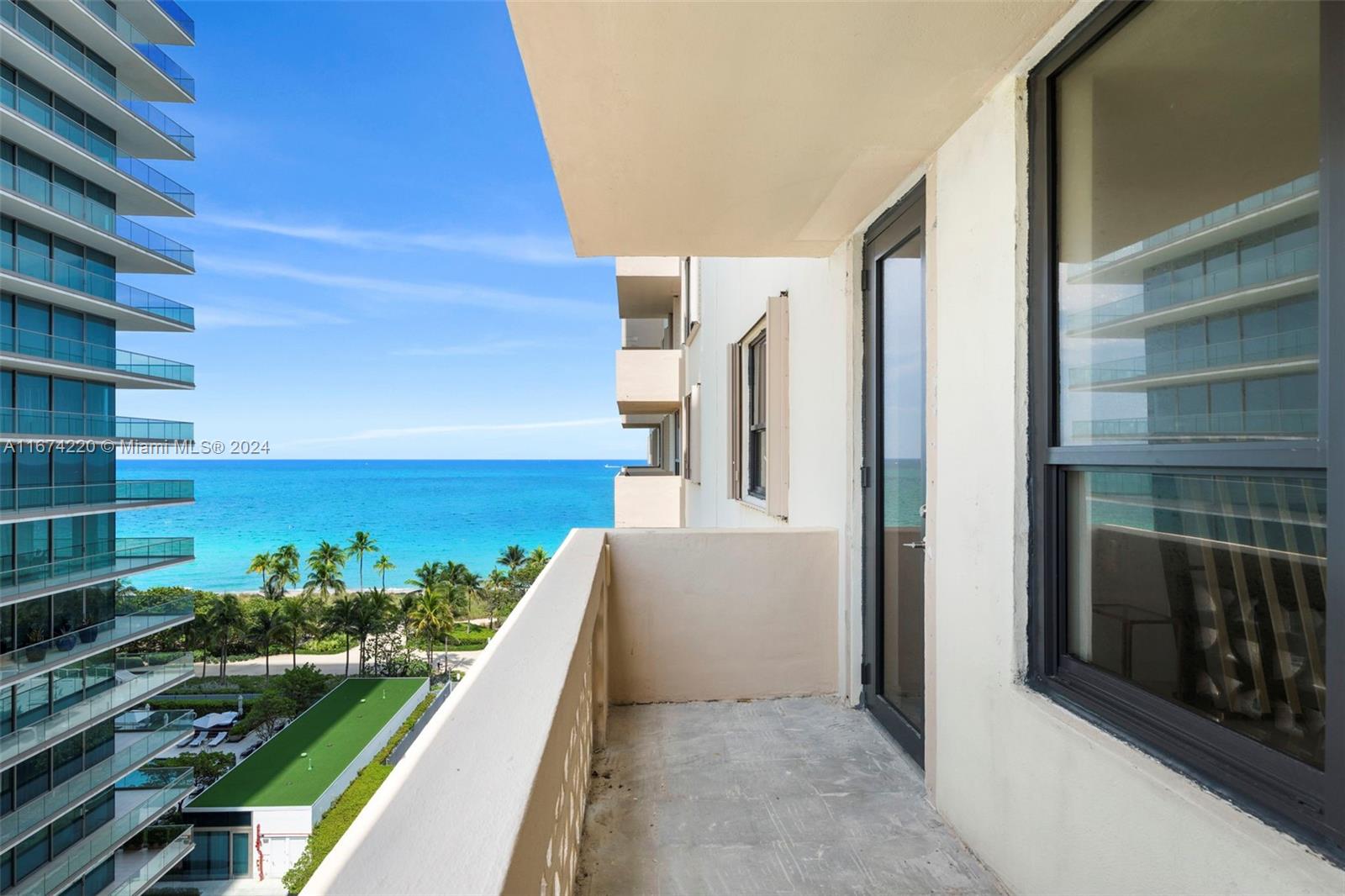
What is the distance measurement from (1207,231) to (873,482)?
1.85 metres

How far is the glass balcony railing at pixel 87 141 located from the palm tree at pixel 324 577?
802 inches

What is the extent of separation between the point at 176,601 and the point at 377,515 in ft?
157

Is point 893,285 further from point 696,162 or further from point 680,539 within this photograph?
point 680,539

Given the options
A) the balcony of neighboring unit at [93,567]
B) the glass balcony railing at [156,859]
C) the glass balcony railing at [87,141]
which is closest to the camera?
the balcony of neighboring unit at [93,567]

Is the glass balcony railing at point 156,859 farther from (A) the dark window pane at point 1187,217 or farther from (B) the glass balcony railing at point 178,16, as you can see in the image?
(A) the dark window pane at point 1187,217

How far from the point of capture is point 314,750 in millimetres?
21266

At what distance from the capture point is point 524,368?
203 feet

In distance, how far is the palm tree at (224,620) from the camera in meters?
27.2

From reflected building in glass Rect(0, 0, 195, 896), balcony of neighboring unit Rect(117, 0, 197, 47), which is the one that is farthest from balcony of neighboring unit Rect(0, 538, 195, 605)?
balcony of neighboring unit Rect(117, 0, 197, 47)

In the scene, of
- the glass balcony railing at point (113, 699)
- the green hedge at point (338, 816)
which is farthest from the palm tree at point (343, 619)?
the glass balcony railing at point (113, 699)

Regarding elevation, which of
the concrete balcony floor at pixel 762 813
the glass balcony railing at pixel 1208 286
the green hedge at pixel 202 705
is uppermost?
the glass balcony railing at pixel 1208 286

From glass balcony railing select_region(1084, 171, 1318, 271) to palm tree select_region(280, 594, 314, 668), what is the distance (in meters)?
31.8

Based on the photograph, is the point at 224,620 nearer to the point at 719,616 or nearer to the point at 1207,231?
the point at 719,616

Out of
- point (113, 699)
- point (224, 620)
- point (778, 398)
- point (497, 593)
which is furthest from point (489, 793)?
point (497, 593)
